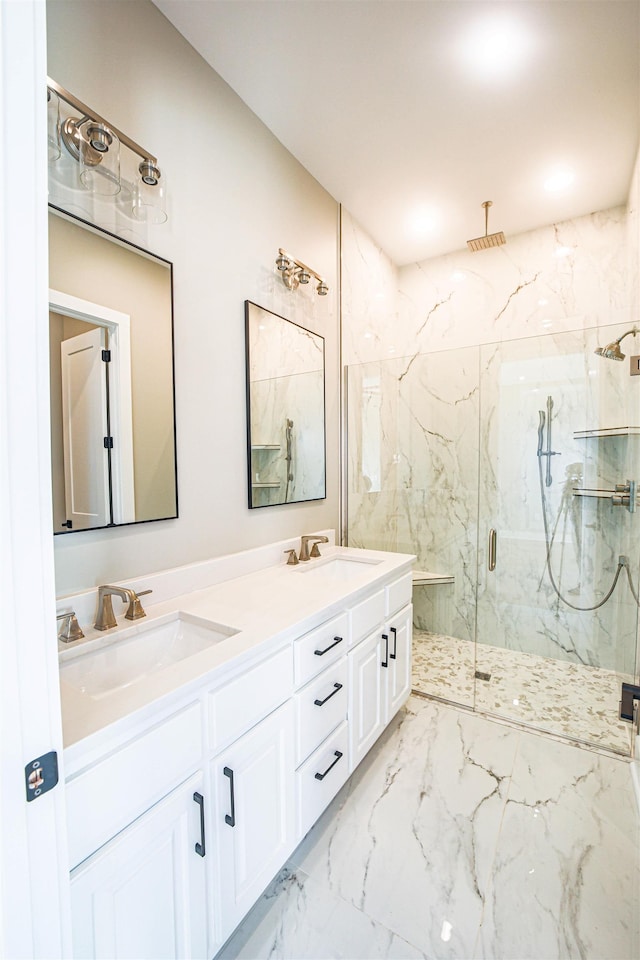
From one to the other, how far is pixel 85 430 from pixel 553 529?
2.52 m

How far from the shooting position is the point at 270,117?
6.37 ft

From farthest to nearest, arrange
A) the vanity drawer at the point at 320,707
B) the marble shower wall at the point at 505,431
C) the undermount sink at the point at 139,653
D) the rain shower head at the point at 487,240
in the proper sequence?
the rain shower head at the point at 487,240, the marble shower wall at the point at 505,431, the vanity drawer at the point at 320,707, the undermount sink at the point at 139,653

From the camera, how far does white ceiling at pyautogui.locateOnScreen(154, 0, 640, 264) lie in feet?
5.01

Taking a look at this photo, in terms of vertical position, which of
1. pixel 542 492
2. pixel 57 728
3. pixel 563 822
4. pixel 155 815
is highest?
pixel 542 492

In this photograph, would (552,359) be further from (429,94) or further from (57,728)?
(57,728)

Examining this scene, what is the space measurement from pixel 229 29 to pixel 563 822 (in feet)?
10.4

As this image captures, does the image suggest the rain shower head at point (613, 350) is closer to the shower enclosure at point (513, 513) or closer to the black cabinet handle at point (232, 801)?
the shower enclosure at point (513, 513)

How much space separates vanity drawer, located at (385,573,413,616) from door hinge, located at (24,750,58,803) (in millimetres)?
1436

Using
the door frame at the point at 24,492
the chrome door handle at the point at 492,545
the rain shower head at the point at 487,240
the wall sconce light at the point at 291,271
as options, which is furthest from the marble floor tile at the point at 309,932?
the rain shower head at the point at 487,240

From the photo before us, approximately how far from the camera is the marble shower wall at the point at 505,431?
244 cm

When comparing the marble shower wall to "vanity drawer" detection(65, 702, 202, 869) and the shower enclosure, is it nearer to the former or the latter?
the shower enclosure

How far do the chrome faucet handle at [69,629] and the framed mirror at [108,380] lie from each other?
24 centimetres

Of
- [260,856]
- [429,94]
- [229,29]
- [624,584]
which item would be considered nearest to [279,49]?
[229,29]

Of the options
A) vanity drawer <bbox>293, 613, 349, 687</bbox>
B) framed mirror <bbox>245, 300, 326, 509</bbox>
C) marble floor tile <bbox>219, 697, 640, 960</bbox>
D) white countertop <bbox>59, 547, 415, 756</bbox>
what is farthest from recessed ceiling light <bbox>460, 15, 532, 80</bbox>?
marble floor tile <bbox>219, 697, 640, 960</bbox>
